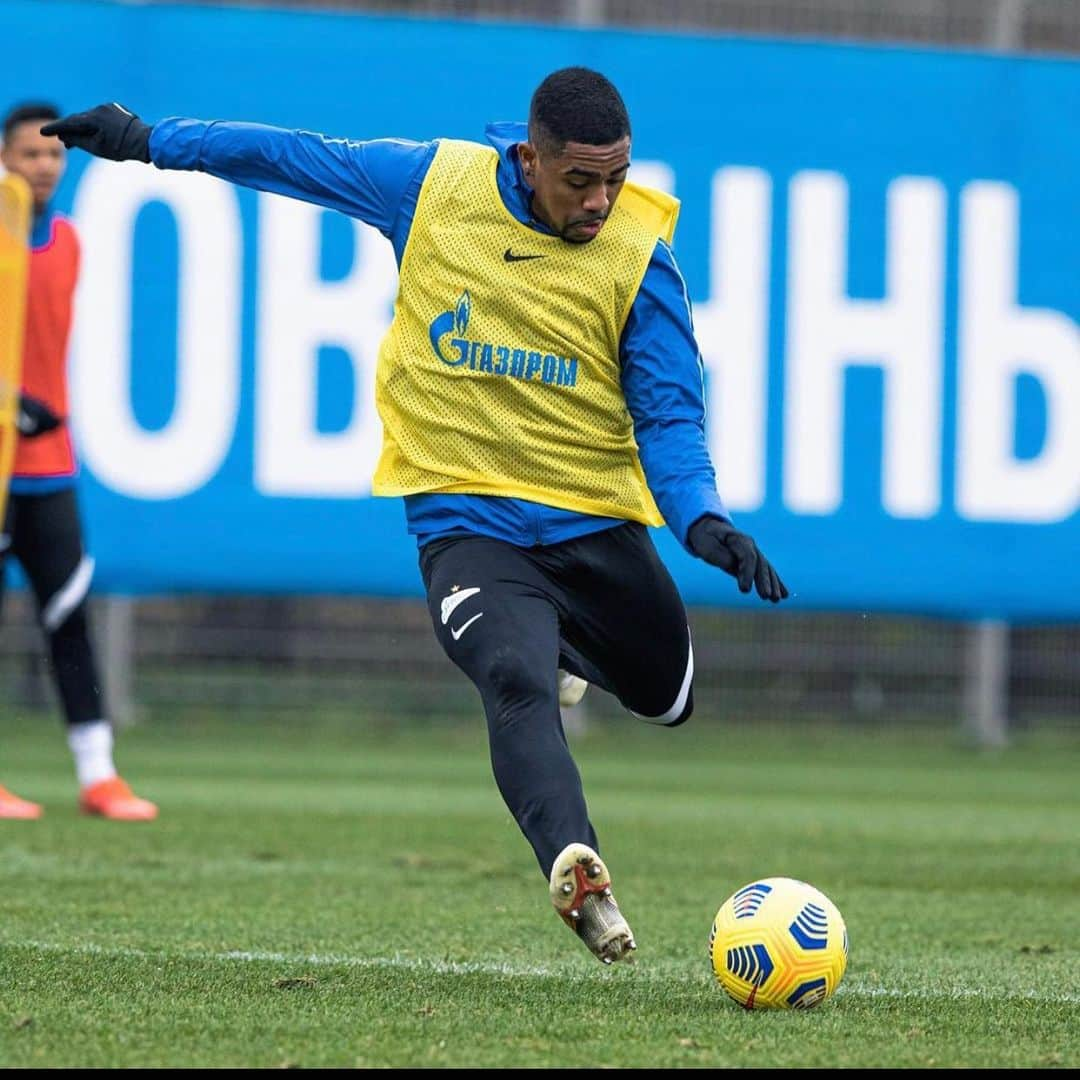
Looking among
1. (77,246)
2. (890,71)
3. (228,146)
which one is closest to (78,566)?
(77,246)

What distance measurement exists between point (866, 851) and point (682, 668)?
329 cm

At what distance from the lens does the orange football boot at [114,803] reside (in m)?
8.94

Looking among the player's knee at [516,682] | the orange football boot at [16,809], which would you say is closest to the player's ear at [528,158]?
the player's knee at [516,682]

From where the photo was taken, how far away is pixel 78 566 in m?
8.94

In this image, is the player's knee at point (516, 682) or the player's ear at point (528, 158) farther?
the player's ear at point (528, 158)

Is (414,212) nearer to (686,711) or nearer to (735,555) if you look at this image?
(735,555)

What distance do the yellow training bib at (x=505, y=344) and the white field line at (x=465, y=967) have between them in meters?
1.09

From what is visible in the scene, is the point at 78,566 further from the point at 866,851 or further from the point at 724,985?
the point at 724,985

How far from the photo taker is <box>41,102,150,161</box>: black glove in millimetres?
5301

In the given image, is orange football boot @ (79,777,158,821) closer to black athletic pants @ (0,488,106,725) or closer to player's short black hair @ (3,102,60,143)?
black athletic pants @ (0,488,106,725)

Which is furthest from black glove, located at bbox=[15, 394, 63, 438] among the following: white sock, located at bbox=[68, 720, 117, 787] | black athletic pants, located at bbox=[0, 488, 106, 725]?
white sock, located at bbox=[68, 720, 117, 787]

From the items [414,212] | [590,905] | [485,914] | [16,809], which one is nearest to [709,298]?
[16,809]

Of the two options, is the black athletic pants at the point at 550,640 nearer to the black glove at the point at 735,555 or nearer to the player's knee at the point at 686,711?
the player's knee at the point at 686,711

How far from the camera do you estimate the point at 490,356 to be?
525 cm
